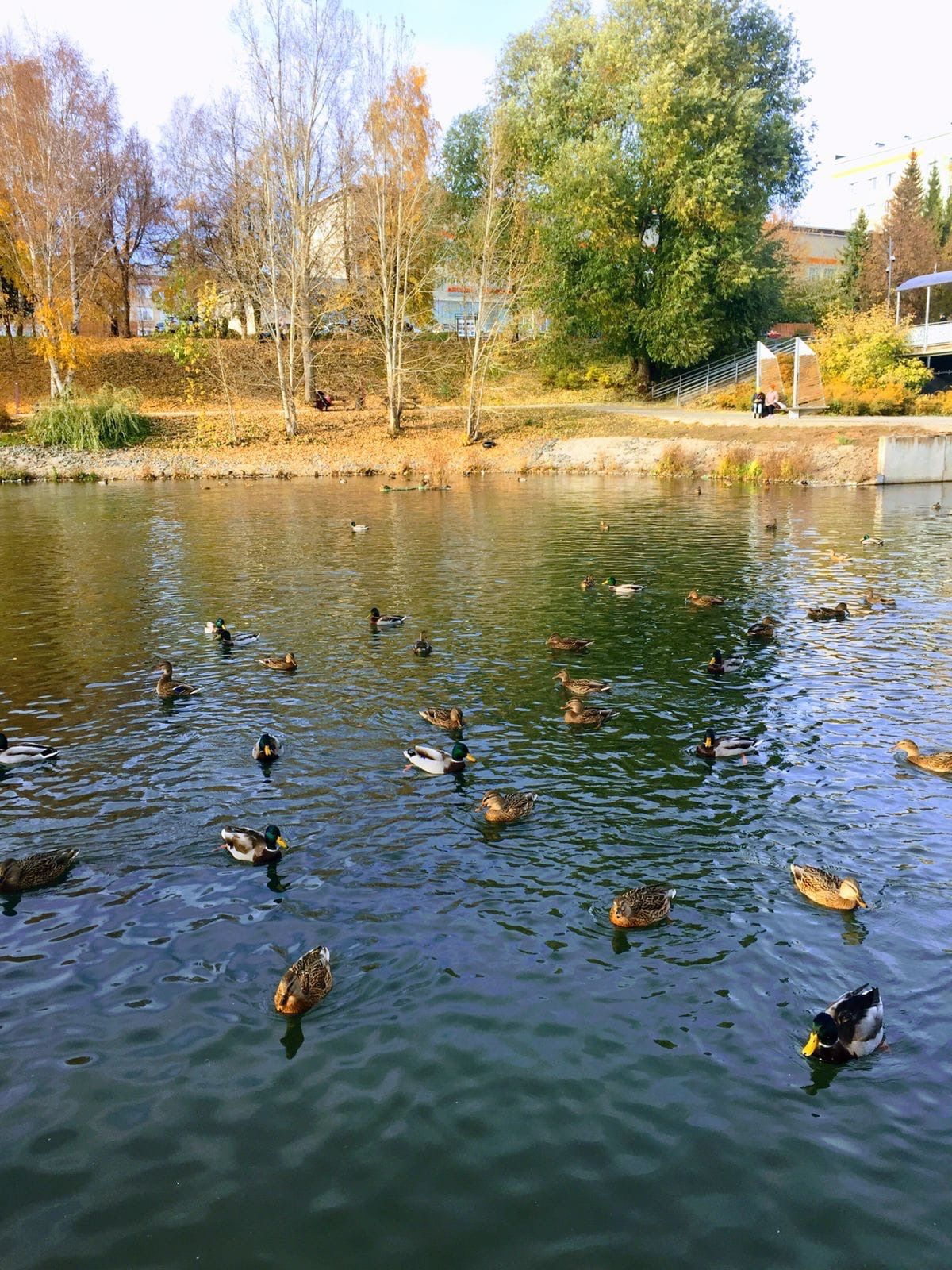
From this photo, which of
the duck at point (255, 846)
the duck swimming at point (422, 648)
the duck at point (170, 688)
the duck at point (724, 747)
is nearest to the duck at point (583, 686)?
the duck at point (724, 747)

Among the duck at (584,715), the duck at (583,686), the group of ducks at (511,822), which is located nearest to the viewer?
the group of ducks at (511,822)

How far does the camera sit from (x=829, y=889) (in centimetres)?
860

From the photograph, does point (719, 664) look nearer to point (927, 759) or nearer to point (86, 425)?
point (927, 759)

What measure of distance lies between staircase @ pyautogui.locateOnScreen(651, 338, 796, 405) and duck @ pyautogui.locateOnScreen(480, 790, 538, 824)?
5378 cm

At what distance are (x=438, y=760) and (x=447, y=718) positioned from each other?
1.58 metres

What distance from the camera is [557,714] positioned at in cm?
1398

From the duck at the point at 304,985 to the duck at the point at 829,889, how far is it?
4.32 metres

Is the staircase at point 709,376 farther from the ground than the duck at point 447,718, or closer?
farther from the ground

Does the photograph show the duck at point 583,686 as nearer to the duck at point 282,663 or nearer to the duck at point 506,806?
the duck at point 506,806

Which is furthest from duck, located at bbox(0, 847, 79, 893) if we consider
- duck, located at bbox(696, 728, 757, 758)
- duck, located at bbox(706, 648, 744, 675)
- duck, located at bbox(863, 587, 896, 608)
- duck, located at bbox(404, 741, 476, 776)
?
duck, located at bbox(863, 587, 896, 608)

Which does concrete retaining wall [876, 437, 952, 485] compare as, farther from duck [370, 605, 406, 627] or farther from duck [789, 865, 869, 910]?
duck [789, 865, 869, 910]

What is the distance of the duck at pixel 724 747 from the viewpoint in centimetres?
1202

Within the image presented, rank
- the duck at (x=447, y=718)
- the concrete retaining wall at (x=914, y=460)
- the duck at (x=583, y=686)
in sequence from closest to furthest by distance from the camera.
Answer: the duck at (x=447, y=718) → the duck at (x=583, y=686) → the concrete retaining wall at (x=914, y=460)

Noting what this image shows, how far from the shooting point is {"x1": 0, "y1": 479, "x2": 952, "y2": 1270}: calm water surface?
566 cm
